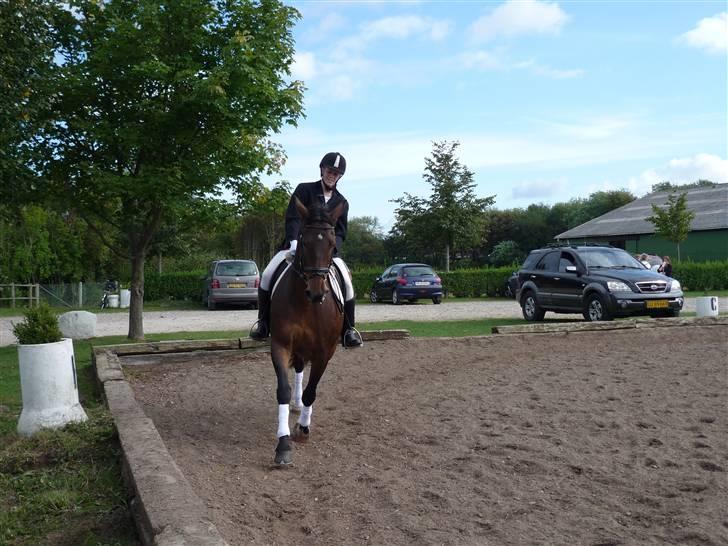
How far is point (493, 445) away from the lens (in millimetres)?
5941

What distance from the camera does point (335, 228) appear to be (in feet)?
22.5

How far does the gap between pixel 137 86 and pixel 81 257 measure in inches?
1123

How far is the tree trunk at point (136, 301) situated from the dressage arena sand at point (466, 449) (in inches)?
156

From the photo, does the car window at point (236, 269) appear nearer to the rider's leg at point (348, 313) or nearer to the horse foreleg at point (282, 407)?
the rider's leg at point (348, 313)

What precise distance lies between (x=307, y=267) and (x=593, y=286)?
39.8ft

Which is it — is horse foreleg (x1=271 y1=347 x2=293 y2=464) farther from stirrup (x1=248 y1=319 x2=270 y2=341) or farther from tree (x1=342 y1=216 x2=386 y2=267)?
tree (x1=342 y1=216 x2=386 y2=267)

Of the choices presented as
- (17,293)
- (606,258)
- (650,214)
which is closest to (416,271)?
(606,258)

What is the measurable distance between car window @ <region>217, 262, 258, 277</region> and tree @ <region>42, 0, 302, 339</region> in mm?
13539

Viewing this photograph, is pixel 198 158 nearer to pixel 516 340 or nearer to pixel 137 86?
pixel 137 86

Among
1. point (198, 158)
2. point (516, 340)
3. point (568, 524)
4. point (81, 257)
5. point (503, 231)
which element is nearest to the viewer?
point (568, 524)

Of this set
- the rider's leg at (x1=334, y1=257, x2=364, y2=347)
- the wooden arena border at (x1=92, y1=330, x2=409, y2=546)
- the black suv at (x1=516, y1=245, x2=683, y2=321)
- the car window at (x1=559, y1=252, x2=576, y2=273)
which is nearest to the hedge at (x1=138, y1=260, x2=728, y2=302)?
the black suv at (x1=516, y1=245, x2=683, y2=321)

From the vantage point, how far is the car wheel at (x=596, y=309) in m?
16.0

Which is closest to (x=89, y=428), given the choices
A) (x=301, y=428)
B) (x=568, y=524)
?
(x=301, y=428)

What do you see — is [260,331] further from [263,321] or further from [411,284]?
[411,284]
